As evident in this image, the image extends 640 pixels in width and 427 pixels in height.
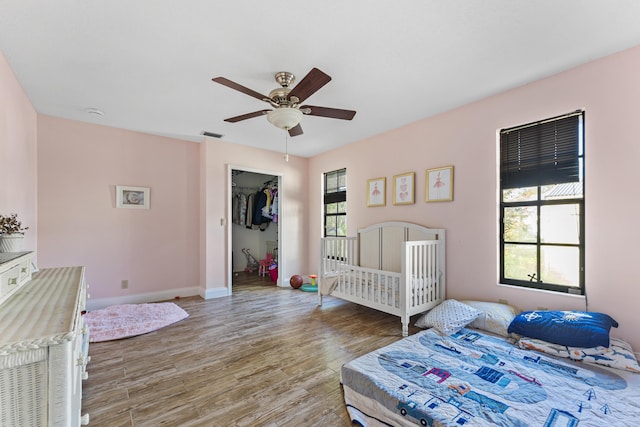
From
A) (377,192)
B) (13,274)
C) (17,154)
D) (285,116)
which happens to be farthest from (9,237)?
(377,192)

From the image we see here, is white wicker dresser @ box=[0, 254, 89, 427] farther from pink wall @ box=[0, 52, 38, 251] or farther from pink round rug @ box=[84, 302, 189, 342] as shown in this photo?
pink round rug @ box=[84, 302, 189, 342]

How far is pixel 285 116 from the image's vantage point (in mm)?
2201

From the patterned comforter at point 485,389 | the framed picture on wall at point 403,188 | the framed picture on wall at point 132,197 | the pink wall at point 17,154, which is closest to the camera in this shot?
the patterned comforter at point 485,389

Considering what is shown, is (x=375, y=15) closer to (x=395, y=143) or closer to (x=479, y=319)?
(x=395, y=143)

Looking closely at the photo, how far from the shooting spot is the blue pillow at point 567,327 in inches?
77.3

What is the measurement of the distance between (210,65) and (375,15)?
4.36 ft

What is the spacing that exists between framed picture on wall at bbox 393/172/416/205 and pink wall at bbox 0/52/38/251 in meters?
3.81

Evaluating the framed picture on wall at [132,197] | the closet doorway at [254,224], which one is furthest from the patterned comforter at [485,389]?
the closet doorway at [254,224]

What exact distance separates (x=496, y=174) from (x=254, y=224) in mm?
4488

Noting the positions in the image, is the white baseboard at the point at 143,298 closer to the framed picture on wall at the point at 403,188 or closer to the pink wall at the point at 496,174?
the pink wall at the point at 496,174

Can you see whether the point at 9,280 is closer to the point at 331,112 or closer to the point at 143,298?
the point at 331,112

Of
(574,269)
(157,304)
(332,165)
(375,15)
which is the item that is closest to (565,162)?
(574,269)

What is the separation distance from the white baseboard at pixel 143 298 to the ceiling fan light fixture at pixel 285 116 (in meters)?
3.22

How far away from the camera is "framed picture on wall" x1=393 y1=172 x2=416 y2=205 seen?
3.53m
